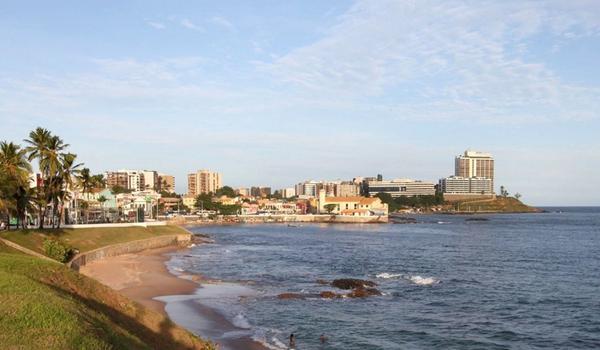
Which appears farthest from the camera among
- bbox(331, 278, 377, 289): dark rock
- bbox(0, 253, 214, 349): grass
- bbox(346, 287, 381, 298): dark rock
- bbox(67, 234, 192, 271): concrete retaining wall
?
bbox(67, 234, 192, 271): concrete retaining wall

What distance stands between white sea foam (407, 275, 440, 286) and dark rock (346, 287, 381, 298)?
7549 mm

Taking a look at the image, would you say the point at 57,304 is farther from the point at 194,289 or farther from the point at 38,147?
the point at 38,147

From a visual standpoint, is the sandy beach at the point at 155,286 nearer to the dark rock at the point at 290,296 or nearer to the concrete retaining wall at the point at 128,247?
the concrete retaining wall at the point at 128,247

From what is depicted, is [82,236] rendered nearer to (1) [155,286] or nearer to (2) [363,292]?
(1) [155,286]

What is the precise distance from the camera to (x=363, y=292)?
50875 millimetres

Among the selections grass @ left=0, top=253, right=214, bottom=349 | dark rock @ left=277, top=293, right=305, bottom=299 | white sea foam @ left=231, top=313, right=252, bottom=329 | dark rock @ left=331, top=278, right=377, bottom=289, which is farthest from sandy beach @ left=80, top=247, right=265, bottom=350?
dark rock @ left=331, top=278, right=377, bottom=289

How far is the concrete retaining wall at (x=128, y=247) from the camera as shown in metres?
60.5

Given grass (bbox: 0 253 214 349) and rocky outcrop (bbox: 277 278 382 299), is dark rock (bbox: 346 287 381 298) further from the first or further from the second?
grass (bbox: 0 253 214 349)

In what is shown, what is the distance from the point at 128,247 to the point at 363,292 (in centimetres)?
4505

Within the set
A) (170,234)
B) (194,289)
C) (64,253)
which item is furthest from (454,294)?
(170,234)

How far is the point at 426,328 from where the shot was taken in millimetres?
37719

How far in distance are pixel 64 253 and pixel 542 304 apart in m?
46.3

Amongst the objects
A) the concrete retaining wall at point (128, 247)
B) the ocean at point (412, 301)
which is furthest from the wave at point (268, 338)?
the concrete retaining wall at point (128, 247)

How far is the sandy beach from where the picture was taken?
114ft
